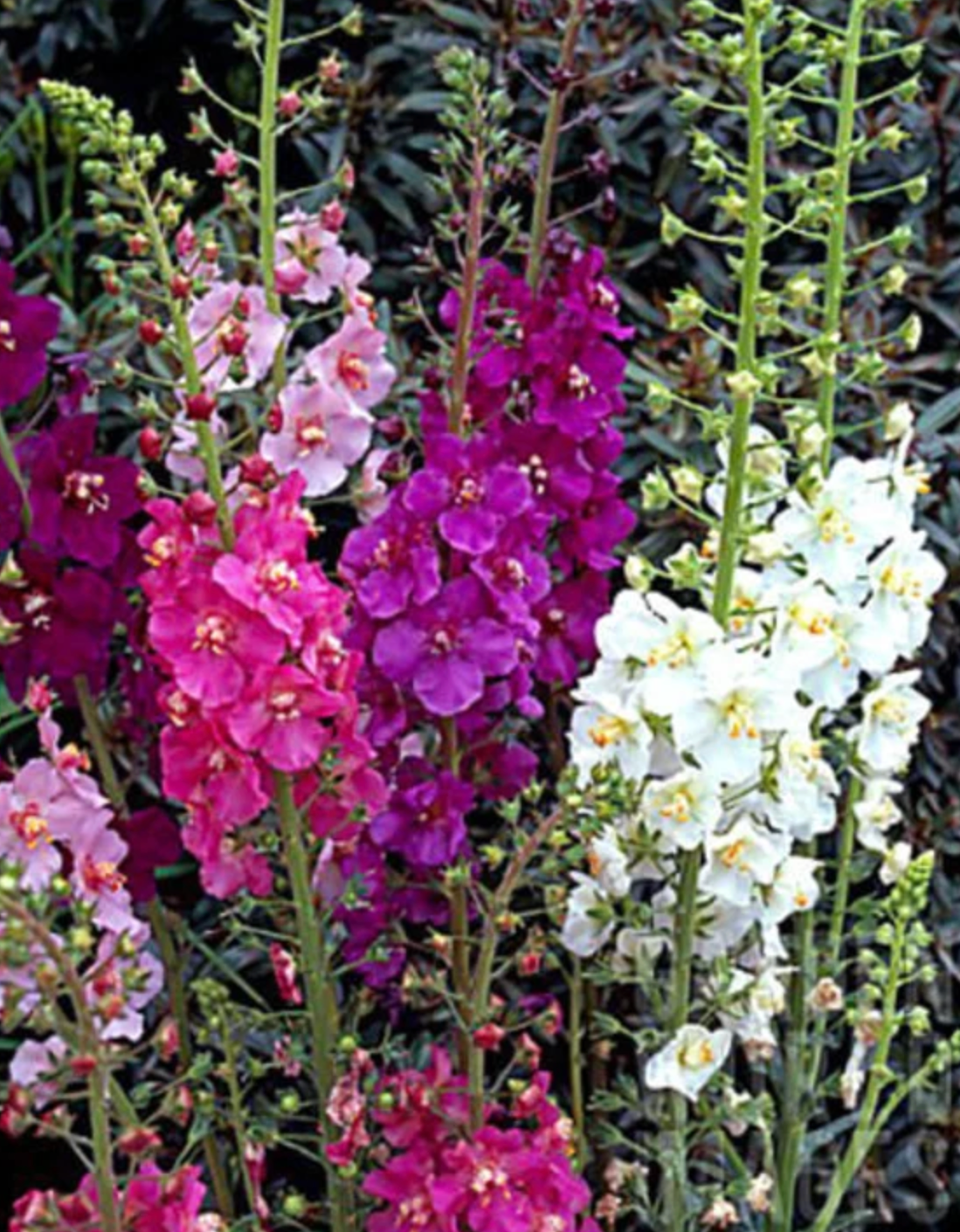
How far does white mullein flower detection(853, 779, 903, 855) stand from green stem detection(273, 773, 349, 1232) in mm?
604

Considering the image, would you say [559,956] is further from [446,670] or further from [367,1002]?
[446,670]

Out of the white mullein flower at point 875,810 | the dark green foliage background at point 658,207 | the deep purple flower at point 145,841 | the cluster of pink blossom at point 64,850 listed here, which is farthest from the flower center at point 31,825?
the dark green foliage background at point 658,207

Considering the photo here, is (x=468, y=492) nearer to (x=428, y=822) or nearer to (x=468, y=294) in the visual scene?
(x=468, y=294)

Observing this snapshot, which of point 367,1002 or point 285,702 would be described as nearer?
point 285,702

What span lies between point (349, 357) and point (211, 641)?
18.5 inches

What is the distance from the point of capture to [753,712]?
195 centimetres

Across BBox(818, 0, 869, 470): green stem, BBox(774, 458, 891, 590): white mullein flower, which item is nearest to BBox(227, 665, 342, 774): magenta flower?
BBox(774, 458, 891, 590): white mullein flower

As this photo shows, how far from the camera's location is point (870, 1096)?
91.6 inches

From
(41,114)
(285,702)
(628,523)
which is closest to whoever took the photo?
(285,702)

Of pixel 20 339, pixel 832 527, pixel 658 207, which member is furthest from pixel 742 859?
pixel 658 207

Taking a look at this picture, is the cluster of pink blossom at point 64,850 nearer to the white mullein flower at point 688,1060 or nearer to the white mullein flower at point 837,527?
the white mullein flower at point 688,1060

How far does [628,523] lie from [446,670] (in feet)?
0.96

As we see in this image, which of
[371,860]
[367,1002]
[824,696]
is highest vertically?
[824,696]

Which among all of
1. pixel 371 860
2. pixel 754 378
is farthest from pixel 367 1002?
pixel 754 378
